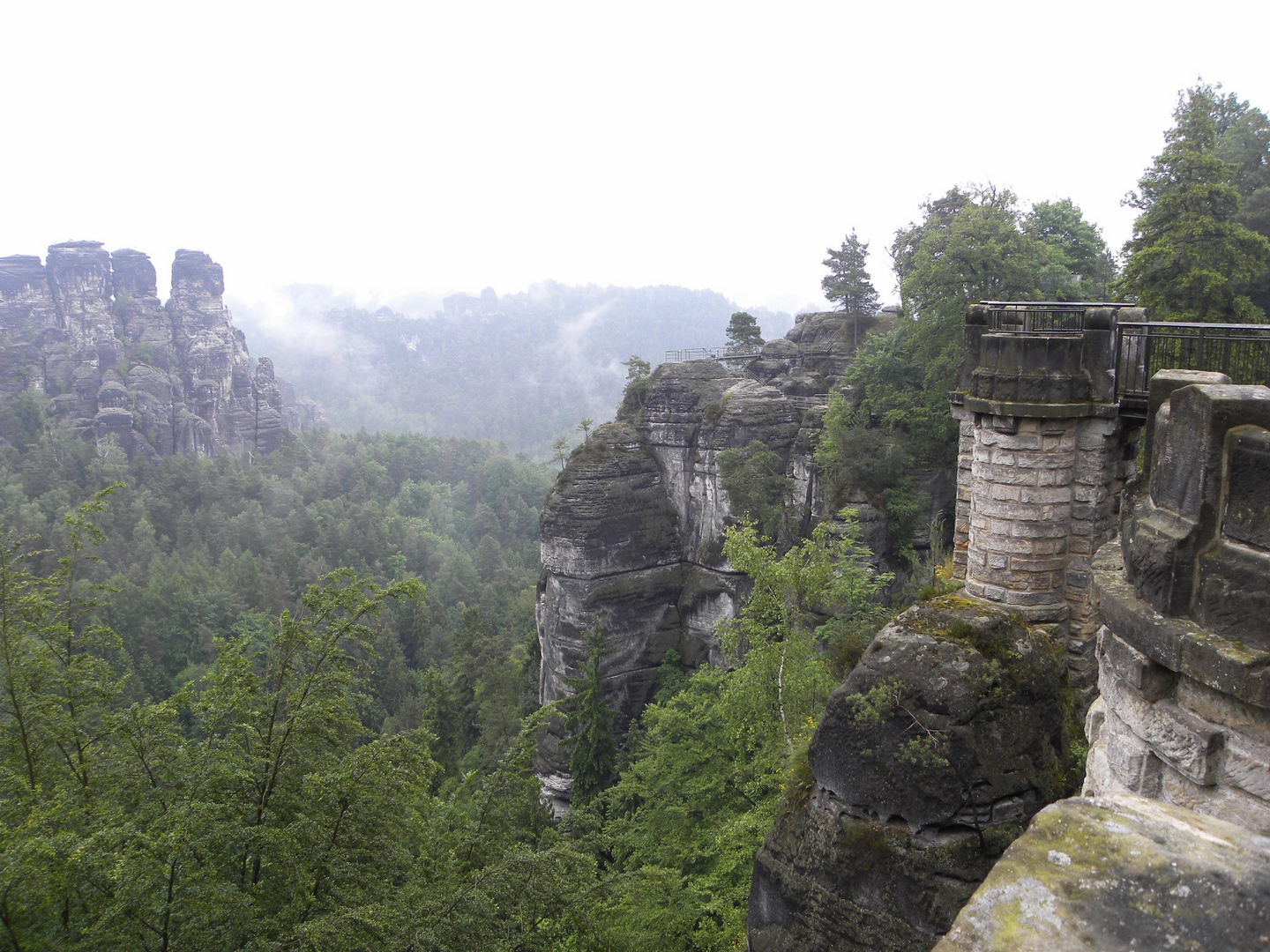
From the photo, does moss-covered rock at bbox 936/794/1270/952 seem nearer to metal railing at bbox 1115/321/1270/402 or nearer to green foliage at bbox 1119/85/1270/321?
metal railing at bbox 1115/321/1270/402

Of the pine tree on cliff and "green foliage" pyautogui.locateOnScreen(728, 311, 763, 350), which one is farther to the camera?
"green foliage" pyautogui.locateOnScreen(728, 311, 763, 350)

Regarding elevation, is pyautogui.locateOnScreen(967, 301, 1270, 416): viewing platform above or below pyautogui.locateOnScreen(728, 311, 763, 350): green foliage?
below

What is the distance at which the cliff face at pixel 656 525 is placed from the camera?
112 ft

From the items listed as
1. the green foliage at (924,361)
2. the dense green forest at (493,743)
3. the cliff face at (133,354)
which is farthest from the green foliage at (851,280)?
the cliff face at (133,354)

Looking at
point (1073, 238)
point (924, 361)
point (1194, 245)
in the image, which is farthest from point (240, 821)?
point (1073, 238)

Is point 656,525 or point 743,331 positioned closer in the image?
point 656,525

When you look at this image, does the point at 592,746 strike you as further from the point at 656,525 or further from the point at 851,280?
the point at 851,280

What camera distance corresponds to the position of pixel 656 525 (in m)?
36.4

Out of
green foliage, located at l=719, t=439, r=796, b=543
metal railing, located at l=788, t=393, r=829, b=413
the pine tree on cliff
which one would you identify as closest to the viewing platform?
green foliage, located at l=719, t=439, r=796, b=543

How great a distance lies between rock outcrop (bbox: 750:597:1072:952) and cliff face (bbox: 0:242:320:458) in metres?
93.2

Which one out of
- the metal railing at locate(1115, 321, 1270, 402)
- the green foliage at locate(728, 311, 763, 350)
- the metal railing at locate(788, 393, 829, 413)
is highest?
the green foliage at locate(728, 311, 763, 350)

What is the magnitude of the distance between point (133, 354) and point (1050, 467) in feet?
358

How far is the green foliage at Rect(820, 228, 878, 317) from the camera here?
1510 inches

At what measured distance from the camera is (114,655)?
4341 centimetres
